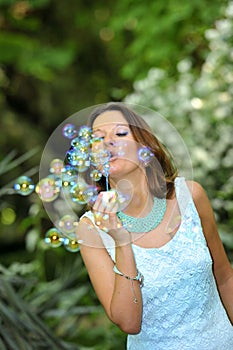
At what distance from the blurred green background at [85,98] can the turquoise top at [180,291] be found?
109 centimetres

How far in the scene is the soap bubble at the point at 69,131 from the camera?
2.02 m

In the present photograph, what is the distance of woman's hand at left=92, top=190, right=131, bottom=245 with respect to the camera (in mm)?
1653

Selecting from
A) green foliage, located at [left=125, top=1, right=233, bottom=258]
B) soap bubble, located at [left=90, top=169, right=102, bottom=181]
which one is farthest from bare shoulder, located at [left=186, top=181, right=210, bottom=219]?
green foliage, located at [left=125, top=1, right=233, bottom=258]

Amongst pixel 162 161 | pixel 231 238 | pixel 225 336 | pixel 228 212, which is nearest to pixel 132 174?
pixel 162 161

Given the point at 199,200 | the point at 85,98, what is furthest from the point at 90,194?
the point at 85,98

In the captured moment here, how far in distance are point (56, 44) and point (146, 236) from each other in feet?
20.0

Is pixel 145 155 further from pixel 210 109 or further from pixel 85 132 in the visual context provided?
pixel 210 109

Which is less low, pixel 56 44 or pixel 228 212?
pixel 56 44

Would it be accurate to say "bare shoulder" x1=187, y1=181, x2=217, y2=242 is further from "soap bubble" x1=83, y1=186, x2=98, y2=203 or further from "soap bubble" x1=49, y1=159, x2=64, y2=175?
"soap bubble" x1=49, y1=159, x2=64, y2=175

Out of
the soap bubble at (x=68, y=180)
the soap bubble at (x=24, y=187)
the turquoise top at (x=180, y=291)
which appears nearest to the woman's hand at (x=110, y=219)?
the turquoise top at (x=180, y=291)

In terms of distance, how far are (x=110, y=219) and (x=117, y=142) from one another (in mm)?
253

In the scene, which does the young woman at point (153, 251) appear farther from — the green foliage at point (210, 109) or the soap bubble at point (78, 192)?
the green foliage at point (210, 109)

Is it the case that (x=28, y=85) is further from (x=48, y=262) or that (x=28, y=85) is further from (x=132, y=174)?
(x=132, y=174)

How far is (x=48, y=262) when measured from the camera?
22.1 feet
